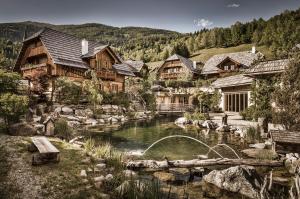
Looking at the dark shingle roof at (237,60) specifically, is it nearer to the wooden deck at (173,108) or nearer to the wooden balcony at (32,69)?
the wooden deck at (173,108)

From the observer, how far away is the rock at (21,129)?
11.5 metres

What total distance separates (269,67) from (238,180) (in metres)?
12.6

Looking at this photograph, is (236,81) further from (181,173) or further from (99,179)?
(99,179)

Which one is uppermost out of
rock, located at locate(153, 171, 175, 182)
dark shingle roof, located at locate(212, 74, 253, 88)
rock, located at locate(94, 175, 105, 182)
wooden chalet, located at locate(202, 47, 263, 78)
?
wooden chalet, located at locate(202, 47, 263, 78)

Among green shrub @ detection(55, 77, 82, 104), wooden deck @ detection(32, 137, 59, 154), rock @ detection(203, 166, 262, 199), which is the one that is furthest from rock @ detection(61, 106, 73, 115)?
rock @ detection(203, 166, 262, 199)

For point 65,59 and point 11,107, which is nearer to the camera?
point 11,107

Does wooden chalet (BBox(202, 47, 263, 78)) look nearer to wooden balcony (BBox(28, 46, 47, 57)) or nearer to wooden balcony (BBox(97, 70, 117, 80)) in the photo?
wooden balcony (BBox(97, 70, 117, 80))

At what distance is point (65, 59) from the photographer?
32.3 meters

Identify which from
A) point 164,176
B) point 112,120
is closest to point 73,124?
point 112,120

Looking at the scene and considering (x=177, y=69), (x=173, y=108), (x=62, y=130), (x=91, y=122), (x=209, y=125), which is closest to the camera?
(x=62, y=130)

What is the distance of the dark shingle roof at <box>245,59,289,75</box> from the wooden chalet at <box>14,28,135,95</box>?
21.8m

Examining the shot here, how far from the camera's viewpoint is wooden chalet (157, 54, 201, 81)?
5511cm

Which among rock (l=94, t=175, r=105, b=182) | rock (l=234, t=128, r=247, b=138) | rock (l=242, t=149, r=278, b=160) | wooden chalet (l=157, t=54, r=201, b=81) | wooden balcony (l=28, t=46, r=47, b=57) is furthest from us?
wooden chalet (l=157, t=54, r=201, b=81)

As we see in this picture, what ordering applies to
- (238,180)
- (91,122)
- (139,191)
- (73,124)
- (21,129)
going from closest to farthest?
1. (139,191)
2. (238,180)
3. (21,129)
4. (73,124)
5. (91,122)
